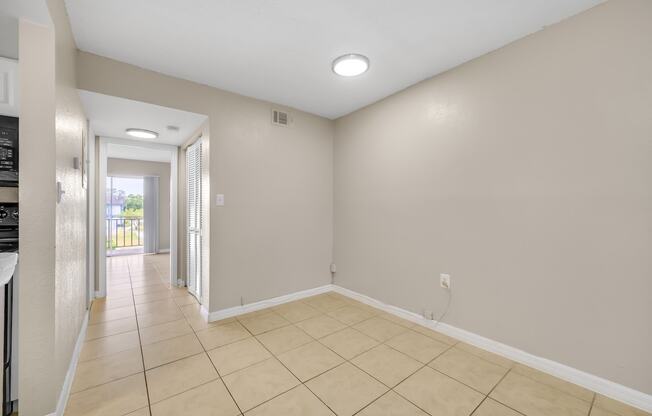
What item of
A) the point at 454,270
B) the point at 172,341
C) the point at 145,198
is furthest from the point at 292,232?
the point at 145,198

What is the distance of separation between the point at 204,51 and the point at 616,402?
3.74m

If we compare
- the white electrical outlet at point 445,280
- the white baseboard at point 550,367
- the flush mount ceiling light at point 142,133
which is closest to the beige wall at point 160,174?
the flush mount ceiling light at point 142,133

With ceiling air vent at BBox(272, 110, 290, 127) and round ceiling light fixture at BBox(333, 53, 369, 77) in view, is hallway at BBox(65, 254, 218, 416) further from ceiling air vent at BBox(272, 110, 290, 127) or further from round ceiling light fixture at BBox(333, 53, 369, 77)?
round ceiling light fixture at BBox(333, 53, 369, 77)

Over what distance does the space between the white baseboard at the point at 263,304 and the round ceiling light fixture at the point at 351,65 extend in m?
2.59

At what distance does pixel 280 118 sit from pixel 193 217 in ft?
5.59

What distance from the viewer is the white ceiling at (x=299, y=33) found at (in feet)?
5.57

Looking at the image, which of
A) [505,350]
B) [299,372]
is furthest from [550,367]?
[299,372]

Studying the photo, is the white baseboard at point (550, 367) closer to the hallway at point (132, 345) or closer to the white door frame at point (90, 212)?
the hallway at point (132, 345)

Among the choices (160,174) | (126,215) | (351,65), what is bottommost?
(126,215)

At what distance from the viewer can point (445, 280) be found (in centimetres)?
244

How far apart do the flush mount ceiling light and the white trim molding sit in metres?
2.36

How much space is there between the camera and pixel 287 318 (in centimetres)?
283

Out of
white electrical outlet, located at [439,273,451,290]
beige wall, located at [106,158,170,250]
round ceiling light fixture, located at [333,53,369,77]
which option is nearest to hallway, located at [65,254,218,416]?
A: white electrical outlet, located at [439,273,451,290]

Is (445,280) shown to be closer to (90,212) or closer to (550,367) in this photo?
(550,367)
